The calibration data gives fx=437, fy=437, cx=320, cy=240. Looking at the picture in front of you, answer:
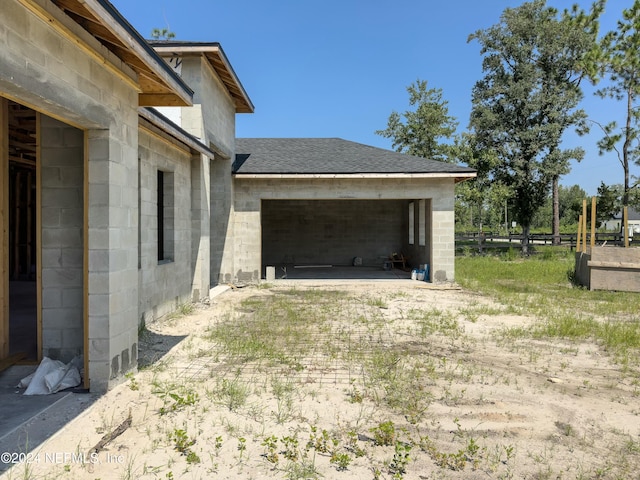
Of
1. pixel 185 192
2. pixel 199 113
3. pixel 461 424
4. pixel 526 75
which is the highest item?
pixel 526 75

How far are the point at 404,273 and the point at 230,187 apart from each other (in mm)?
7750

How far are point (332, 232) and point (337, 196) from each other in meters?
7.02

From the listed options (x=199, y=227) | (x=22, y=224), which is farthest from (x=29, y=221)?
(x=199, y=227)

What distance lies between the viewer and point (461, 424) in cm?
418

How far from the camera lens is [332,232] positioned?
21188 millimetres

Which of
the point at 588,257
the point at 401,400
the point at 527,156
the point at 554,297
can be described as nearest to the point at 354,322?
the point at 401,400

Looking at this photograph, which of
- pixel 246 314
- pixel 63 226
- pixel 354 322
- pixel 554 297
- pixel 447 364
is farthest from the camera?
pixel 554 297

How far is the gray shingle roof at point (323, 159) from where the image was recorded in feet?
45.1

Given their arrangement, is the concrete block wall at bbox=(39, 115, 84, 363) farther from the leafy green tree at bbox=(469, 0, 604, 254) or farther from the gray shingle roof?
the leafy green tree at bbox=(469, 0, 604, 254)

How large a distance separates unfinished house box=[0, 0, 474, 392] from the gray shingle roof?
0.27ft

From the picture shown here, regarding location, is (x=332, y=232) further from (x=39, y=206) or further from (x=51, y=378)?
(x=51, y=378)

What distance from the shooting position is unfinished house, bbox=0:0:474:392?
13.2 ft

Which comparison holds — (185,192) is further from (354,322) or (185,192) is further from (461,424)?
(461,424)

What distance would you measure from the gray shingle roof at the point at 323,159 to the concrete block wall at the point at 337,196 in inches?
16.9
